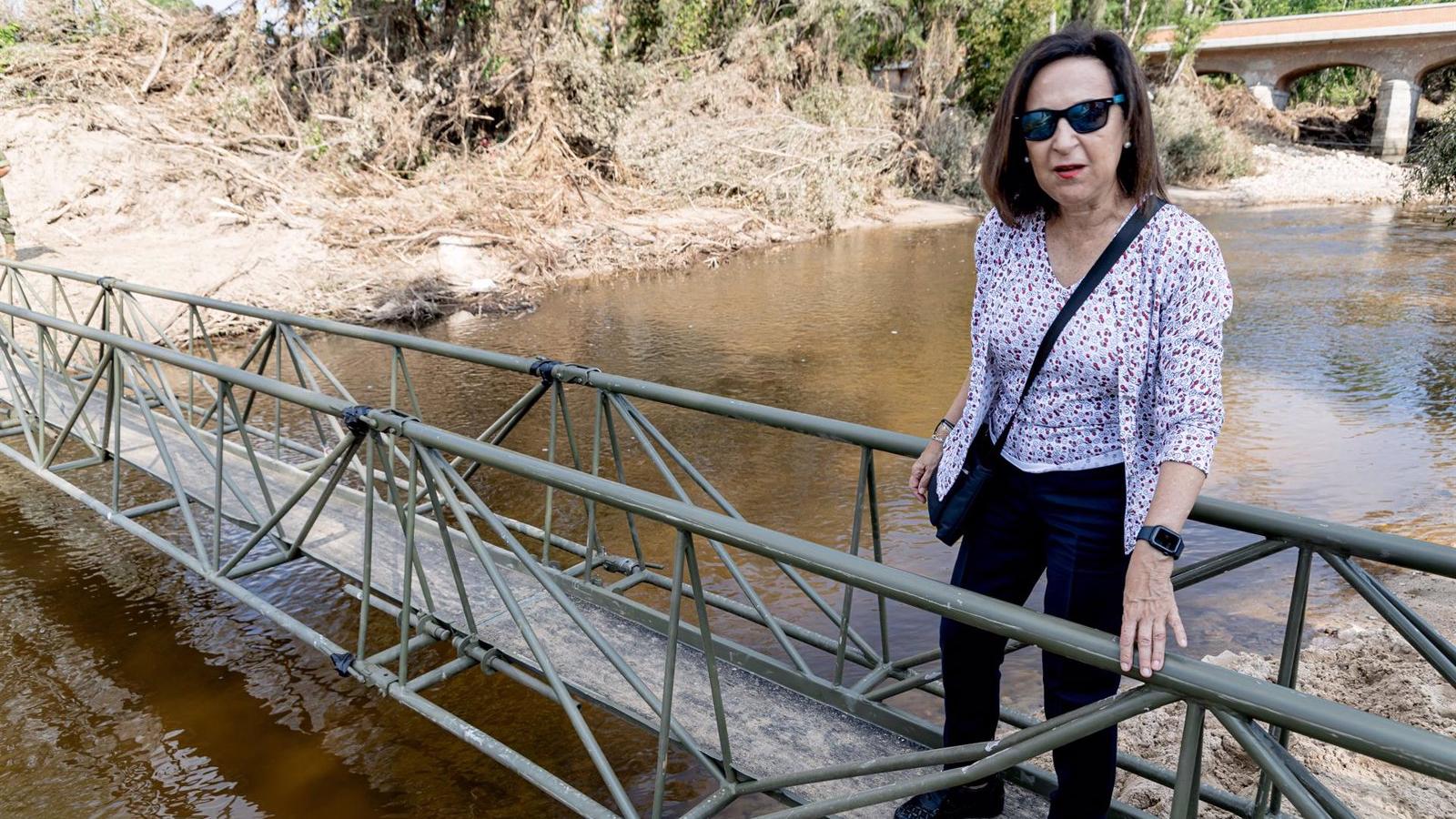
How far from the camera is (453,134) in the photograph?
16.9 m

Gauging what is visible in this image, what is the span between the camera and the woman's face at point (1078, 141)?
5.49ft

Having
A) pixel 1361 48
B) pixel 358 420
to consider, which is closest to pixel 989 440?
pixel 358 420

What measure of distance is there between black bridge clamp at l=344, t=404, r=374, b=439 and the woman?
1.65 meters

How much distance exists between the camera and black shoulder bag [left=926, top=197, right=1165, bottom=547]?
1.68 meters

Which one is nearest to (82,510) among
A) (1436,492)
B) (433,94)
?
(1436,492)

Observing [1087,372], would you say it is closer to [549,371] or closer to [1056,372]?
[1056,372]

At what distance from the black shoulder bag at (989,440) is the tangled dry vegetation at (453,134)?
11155 millimetres

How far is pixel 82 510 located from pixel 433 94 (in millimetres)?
12376

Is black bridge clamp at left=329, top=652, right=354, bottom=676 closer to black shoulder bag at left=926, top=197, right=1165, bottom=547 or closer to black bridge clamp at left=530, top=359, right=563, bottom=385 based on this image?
black bridge clamp at left=530, top=359, right=563, bottom=385

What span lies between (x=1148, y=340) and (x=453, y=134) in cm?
1714

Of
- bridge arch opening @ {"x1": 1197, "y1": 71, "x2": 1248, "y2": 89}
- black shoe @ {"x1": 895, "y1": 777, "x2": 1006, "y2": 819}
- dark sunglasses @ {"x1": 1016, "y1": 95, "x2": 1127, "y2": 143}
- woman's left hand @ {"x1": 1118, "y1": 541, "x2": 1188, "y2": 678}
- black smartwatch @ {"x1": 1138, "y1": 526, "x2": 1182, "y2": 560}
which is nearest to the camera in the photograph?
woman's left hand @ {"x1": 1118, "y1": 541, "x2": 1188, "y2": 678}

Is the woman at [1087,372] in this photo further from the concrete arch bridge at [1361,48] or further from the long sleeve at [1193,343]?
the concrete arch bridge at [1361,48]

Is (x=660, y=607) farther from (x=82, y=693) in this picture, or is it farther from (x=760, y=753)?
(x=82, y=693)

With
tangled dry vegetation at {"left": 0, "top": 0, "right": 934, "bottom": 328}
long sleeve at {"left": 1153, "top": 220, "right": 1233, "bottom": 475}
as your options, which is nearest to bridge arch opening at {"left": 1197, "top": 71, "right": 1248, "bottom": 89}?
tangled dry vegetation at {"left": 0, "top": 0, "right": 934, "bottom": 328}
